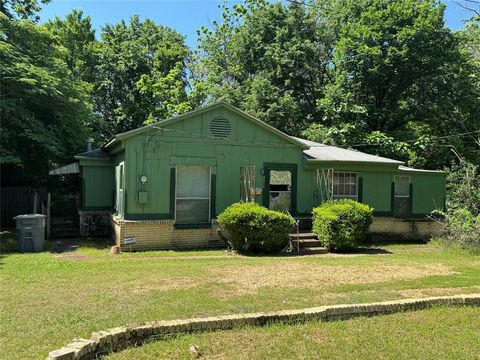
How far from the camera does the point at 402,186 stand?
53.4 ft

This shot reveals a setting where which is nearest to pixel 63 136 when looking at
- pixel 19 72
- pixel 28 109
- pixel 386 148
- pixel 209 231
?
pixel 28 109

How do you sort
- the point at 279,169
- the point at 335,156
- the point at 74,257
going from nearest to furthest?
the point at 74,257, the point at 279,169, the point at 335,156

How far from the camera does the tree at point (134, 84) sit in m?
28.2

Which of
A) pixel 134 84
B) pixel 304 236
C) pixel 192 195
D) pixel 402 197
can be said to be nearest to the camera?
pixel 192 195

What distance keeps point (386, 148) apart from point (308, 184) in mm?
9258

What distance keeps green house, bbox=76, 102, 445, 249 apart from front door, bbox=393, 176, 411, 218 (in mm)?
199

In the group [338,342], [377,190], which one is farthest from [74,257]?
[377,190]

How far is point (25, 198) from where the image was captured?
19.8 meters

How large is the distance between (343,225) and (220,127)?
14.9ft

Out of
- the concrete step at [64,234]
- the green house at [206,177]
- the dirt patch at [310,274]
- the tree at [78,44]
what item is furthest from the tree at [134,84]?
the dirt patch at [310,274]

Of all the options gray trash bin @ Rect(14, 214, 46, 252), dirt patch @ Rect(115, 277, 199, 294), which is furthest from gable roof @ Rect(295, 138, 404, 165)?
gray trash bin @ Rect(14, 214, 46, 252)

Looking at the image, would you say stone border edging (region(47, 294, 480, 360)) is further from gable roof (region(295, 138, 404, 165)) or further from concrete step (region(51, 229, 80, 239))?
concrete step (region(51, 229, 80, 239))

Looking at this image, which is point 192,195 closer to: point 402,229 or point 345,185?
point 345,185

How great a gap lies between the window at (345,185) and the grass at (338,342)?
930 cm
